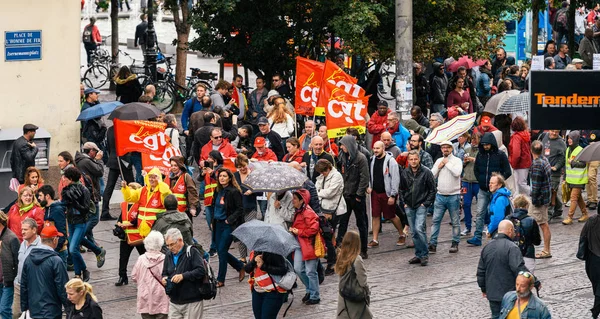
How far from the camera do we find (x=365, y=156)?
57.1 ft

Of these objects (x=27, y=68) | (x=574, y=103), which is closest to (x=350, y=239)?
(x=574, y=103)

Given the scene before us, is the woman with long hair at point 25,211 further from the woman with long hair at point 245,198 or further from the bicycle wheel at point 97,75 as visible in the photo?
the bicycle wheel at point 97,75

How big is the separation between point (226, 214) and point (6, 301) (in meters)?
2.97

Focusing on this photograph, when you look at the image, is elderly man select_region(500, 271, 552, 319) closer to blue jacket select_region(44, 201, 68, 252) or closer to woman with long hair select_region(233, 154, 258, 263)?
woman with long hair select_region(233, 154, 258, 263)

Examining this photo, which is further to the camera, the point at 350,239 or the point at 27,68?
the point at 27,68

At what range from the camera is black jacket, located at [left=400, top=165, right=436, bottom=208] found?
17.2 metres

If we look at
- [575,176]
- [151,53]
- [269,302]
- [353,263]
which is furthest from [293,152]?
[151,53]

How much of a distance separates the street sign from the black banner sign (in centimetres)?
1084

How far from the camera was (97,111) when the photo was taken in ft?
68.5

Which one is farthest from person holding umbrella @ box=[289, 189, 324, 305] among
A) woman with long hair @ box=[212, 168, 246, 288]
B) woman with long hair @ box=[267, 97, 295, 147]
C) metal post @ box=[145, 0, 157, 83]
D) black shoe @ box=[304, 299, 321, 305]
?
metal post @ box=[145, 0, 157, 83]

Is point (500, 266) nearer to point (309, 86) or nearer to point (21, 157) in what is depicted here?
point (309, 86)

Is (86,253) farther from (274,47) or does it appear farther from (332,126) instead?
(274,47)

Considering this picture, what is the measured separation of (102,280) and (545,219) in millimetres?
5899

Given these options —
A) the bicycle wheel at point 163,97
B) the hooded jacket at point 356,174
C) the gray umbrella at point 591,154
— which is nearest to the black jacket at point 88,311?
the hooded jacket at point 356,174
